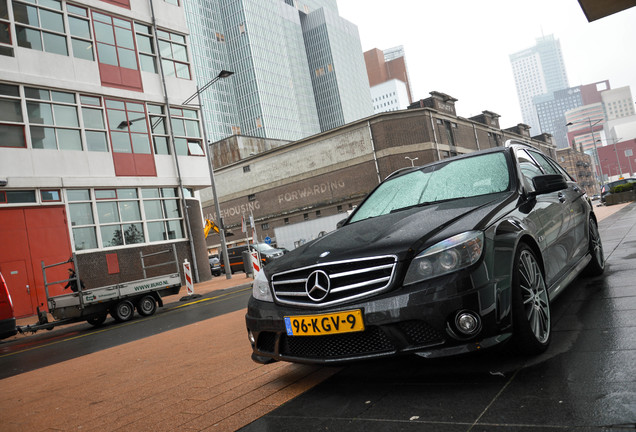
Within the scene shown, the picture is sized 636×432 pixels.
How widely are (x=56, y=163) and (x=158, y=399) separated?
17.3 metres

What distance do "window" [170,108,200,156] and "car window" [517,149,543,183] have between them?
68.8 feet

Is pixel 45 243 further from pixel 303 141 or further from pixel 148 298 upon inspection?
pixel 303 141

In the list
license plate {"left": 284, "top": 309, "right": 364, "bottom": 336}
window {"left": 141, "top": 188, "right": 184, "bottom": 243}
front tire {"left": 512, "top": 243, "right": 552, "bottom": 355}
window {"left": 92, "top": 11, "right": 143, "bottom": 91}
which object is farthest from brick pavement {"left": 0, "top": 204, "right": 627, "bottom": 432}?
window {"left": 92, "top": 11, "right": 143, "bottom": 91}

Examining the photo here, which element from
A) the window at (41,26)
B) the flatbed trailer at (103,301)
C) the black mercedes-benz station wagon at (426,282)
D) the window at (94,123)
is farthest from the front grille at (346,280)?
the window at (41,26)

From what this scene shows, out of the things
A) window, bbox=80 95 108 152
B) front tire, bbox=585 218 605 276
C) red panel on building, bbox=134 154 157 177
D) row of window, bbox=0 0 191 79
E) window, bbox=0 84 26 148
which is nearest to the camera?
front tire, bbox=585 218 605 276

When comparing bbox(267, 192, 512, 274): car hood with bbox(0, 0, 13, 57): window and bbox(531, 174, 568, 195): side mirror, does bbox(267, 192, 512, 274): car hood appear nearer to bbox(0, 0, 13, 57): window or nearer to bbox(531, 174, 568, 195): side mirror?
bbox(531, 174, 568, 195): side mirror

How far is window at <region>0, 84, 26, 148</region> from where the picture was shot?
17203 mm

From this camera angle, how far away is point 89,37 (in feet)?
67.7

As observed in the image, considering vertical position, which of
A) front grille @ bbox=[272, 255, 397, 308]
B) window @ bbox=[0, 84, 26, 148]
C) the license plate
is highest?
window @ bbox=[0, 84, 26, 148]

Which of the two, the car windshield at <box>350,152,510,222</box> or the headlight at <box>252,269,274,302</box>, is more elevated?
the car windshield at <box>350,152,510,222</box>

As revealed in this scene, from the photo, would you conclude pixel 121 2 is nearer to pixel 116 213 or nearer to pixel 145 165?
pixel 145 165

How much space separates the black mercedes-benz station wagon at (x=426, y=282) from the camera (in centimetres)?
274

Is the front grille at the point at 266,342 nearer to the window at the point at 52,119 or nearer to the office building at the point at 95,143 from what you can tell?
the office building at the point at 95,143

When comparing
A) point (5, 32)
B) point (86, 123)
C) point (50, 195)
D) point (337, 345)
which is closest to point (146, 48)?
point (86, 123)
